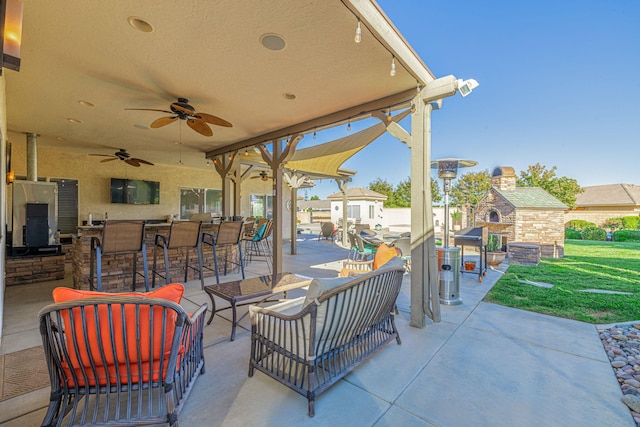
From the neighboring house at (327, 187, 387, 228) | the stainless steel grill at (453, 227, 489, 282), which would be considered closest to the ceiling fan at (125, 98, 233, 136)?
the stainless steel grill at (453, 227, 489, 282)

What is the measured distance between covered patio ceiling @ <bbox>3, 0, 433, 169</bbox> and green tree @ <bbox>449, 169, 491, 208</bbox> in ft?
90.4

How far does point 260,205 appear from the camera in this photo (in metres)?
12.2

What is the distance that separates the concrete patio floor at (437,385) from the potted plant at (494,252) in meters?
4.04

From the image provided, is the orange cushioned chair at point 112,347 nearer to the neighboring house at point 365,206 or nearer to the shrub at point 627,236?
the neighboring house at point 365,206

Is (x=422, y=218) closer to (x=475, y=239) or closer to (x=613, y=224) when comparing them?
(x=475, y=239)

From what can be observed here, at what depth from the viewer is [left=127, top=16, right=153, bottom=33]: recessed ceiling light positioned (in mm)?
2355

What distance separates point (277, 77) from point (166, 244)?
9.94 ft

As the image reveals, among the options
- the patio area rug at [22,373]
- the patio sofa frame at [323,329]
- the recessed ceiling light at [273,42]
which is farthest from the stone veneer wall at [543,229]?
the patio area rug at [22,373]

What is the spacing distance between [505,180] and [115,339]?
1351 cm

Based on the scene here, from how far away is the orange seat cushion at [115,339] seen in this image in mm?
1417

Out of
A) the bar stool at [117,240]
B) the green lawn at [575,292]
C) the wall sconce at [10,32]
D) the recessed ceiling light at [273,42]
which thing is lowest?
the green lawn at [575,292]

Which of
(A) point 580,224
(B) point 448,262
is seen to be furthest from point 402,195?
(B) point 448,262

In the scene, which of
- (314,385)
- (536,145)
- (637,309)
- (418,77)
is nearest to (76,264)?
(314,385)

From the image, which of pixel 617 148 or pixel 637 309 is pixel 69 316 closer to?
pixel 637 309
